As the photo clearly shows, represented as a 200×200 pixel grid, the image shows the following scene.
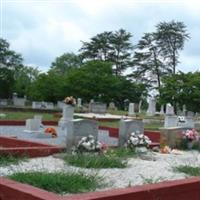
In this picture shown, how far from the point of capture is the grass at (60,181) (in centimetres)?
754

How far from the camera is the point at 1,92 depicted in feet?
273

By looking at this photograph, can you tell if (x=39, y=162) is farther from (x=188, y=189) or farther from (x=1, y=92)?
(x=1, y=92)

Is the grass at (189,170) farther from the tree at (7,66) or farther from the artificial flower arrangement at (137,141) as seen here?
the tree at (7,66)

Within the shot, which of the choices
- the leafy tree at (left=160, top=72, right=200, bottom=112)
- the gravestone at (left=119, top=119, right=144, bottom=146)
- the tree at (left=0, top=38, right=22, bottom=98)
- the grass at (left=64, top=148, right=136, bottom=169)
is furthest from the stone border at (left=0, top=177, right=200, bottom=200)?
the tree at (left=0, top=38, right=22, bottom=98)

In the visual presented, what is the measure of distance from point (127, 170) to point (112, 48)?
84606 mm

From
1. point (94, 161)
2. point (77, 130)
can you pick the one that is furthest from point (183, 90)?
point (94, 161)

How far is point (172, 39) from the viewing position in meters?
90.6

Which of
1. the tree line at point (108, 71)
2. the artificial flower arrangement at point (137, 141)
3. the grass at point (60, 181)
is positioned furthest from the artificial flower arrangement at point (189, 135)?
the tree line at point (108, 71)

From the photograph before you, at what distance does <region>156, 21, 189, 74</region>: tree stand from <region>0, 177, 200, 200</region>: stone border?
8251cm


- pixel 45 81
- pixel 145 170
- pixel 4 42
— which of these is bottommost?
pixel 145 170

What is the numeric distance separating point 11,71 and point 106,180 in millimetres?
79237

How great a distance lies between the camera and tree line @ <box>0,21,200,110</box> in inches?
2734

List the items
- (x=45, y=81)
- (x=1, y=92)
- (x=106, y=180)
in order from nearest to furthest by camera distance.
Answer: (x=106, y=180)
(x=45, y=81)
(x=1, y=92)

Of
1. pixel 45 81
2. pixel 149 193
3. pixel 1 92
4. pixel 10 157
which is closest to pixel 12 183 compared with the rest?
pixel 149 193
